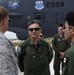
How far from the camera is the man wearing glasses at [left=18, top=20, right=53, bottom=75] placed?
4613 millimetres

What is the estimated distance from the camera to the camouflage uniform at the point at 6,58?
265 centimetres

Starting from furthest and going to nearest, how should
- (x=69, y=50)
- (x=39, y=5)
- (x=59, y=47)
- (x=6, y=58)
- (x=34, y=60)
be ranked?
1. (x=39, y=5)
2. (x=59, y=47)
3. (x=34, y=60)
4. (x=69, y=50)
5. (x=6, y=58)

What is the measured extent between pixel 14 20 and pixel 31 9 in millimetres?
1147

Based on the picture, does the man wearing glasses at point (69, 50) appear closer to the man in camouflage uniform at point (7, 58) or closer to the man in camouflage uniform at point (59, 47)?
the man in camouflage uniform at point (7, 58)

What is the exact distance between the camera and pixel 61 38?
758cm

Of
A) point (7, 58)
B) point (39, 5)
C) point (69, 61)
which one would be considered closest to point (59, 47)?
point (69, 61)

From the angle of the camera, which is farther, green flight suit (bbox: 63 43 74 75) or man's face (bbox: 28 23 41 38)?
man's face (bbox: 28 23 41 38)

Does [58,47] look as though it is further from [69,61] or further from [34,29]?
[69,61]

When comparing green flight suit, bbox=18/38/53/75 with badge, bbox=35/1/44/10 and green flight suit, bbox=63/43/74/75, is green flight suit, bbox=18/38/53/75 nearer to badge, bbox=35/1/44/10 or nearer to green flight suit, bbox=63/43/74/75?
green flight suit, bbox=63/43/74/75

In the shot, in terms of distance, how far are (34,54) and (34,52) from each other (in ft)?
0.13

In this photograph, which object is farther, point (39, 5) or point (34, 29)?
point (39, 5)

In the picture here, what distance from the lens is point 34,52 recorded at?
183 inches

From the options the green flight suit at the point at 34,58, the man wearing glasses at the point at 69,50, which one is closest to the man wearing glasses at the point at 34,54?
the green flight suit at the point at 34,58

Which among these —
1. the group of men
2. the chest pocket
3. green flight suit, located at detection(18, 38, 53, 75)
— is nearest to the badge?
the group of men
